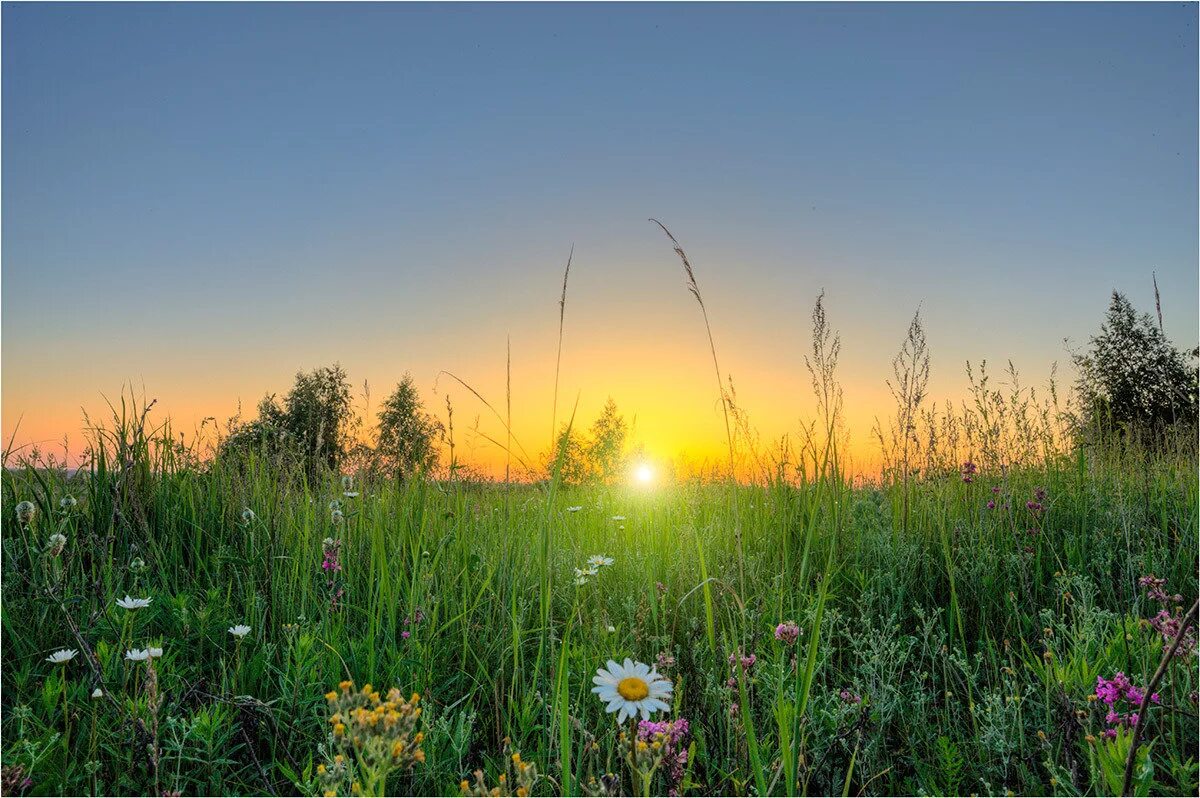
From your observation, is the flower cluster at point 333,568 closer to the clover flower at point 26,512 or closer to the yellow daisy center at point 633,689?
the clover flower at point 26,512

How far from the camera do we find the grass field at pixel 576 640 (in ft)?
6.13

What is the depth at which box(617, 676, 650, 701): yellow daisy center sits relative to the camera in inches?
59.2

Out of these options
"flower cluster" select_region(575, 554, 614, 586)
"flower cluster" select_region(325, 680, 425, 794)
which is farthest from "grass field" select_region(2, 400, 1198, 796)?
"flower cluster" select_region(575, 554, 614, 586)

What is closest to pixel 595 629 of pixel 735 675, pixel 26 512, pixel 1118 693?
pixel 735 675

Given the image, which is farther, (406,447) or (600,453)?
(600,453)

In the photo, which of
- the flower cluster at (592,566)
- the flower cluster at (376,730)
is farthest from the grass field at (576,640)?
the flower cluster at (592,566)

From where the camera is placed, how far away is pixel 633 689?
152 centimetres

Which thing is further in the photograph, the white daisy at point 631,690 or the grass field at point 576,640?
the grass field at point 576,640

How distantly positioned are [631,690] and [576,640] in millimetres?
1349

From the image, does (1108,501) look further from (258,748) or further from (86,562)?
(86,562)

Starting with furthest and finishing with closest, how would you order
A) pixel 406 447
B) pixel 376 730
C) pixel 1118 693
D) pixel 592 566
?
pixel 406 447 → pixel 592 566 → pixel 1118 693 → pixel 376 730

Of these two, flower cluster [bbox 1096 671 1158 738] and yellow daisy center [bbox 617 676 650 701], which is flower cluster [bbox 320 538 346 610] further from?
flower cluster [bbox 1096 671 1158 738]

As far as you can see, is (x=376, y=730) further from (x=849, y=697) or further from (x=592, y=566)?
(x=592, y=566)

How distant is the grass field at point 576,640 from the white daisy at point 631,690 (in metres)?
0.07
